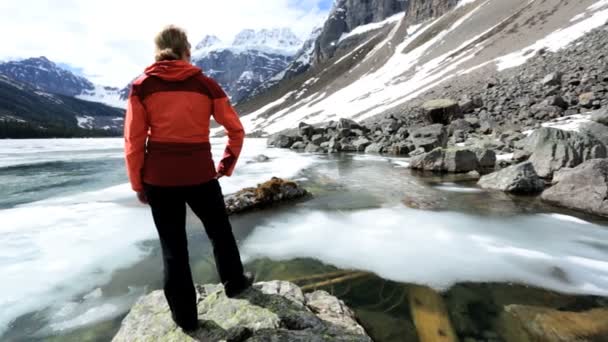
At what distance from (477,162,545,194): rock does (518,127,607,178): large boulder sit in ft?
5.01

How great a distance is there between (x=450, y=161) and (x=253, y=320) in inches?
481

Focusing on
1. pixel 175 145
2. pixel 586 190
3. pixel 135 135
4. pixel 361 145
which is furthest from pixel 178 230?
pixel 361 145

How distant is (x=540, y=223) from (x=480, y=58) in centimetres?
5221

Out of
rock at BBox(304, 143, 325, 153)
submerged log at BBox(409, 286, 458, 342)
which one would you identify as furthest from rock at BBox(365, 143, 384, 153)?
submerged log at BBox(409, 286, 458, 342)

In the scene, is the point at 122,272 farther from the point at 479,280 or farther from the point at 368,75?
the point at 368,75

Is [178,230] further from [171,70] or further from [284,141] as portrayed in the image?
[284,141]

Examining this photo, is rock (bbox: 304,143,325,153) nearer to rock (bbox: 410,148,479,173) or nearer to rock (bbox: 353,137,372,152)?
rock (bbox: 353,137,372,152)

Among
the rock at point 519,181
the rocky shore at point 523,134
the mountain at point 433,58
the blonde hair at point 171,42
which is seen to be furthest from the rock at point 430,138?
the blonde hair at point 171,42

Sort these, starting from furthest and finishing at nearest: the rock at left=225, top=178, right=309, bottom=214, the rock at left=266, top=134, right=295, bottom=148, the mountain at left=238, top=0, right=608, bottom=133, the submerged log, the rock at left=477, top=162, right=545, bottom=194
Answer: the mountain at left=238, top=0, right=608, bottom=133 < the rock at left=266, top=134, right=295, bottom=148 < the rock at left=477, top=162, right=545, bottom=194 < the rock at left=225, top=178, right=309, bottom=214 < the submerged log

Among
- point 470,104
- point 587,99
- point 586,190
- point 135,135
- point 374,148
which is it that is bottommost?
point 374,148

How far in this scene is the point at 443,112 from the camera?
27.6 metres

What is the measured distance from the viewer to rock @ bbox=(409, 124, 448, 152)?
20.0 m

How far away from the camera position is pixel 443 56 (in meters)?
65.1

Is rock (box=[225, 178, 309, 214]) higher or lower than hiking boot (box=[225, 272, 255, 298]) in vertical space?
lower
